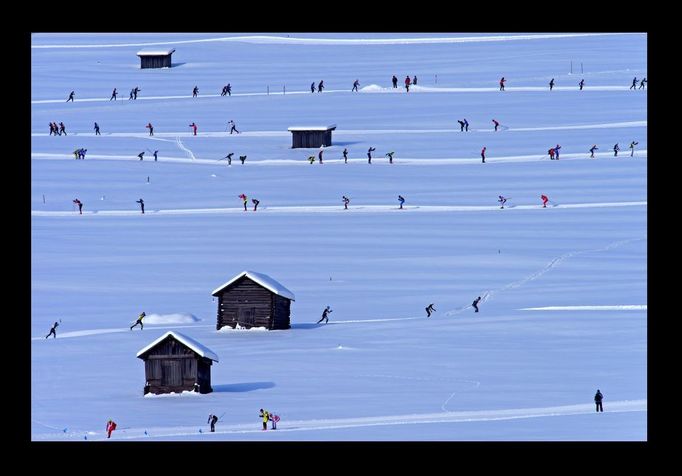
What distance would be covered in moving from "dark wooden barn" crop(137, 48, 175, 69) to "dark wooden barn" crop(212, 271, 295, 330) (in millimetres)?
49042

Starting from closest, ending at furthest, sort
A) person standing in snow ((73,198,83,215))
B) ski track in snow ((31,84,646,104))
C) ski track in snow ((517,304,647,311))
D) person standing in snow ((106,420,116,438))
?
person standing in snow ((106,420,116,438)) < ski track in snow ((517,304,647,311)) < person standing in snow ((73,198,83,215)) < ski track in snow ((31,84,646,104))

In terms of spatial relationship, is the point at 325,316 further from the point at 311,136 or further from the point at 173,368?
the point at 311,136

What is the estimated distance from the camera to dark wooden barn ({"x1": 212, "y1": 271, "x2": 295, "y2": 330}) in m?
40.7

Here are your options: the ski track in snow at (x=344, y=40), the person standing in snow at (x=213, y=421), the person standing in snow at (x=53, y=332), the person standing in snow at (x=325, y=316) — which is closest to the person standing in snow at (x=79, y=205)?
the person standing in snow at (x=53, y=332)

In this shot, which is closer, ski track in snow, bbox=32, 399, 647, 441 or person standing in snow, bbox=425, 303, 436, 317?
ski track in snow, bbox=32, 399, 647, 441

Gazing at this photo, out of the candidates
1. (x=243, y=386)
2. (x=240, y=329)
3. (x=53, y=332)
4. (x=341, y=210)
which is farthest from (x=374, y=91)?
(x=243, y=386)

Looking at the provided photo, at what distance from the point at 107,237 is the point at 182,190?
7.36 metres

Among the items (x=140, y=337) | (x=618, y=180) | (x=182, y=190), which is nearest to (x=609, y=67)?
(x=618, y=180)

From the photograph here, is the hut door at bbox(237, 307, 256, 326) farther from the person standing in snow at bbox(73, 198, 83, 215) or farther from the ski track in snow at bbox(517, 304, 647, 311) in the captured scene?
the person standing in snow at bbox(73, 198, 83, 215)

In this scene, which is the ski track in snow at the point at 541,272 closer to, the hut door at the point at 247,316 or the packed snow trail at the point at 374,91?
the hut door at the point at 247,316

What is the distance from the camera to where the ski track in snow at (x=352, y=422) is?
2819 cm

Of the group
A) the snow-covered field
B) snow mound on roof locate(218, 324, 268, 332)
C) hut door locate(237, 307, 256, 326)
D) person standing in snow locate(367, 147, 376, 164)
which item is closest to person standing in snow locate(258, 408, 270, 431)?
the snow-covered field

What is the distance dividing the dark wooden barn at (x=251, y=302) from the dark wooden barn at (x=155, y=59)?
49.0 metres
